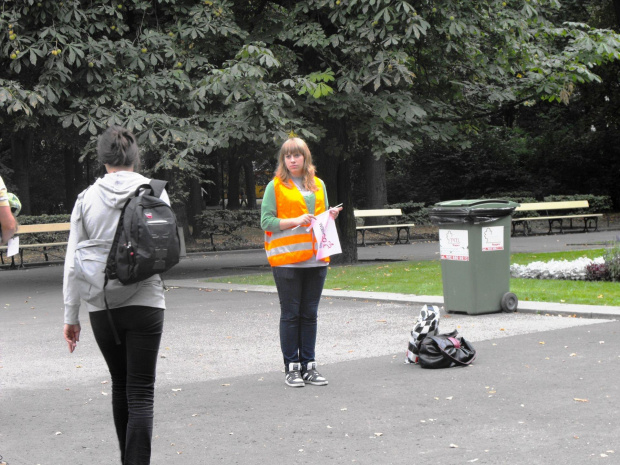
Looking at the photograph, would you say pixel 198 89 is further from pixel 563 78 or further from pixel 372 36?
pixel 563 78

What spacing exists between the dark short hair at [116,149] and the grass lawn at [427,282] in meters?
7.72

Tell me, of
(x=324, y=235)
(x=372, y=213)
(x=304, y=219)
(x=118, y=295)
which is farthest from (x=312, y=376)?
(x=372, y=213)

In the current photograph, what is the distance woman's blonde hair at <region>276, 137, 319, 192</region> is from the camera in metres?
6.49

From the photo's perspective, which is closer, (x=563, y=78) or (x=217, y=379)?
(x=217, y=379)

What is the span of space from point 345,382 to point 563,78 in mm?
11750

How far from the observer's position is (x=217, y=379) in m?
6.87

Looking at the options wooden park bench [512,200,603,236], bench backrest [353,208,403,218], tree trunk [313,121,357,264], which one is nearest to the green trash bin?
tree trunk [313,121,357,264]

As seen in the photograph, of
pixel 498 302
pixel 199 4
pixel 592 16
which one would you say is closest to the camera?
pixel 498 302

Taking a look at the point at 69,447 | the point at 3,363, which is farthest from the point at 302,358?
the point at 3,363

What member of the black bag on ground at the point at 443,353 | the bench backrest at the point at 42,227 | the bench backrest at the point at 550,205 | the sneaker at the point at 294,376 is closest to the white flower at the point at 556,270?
the black bag on ground at the point at 443,353

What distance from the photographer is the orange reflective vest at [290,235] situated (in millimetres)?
6461

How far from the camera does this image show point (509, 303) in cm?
999

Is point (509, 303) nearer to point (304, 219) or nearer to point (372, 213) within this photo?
point (304, 219)

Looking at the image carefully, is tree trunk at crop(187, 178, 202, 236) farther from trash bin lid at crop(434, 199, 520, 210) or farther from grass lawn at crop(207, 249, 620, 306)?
trash bin lid at crop(434, 199, 520, 210)
